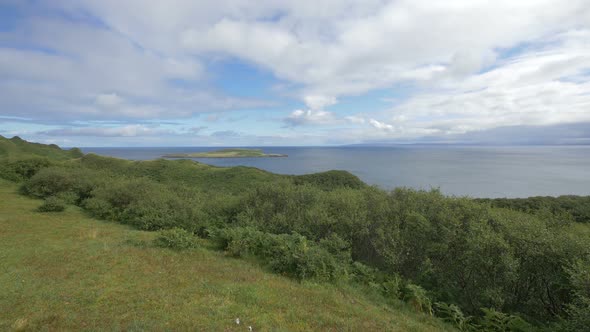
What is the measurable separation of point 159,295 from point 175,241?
5020 millimetres

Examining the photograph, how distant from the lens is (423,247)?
12227 mm

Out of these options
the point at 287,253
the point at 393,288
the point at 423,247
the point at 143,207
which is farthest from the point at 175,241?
the point at 423,247

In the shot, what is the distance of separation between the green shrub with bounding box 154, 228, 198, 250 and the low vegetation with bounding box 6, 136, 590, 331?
0.09 m

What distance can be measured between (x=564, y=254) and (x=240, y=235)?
12.7 m

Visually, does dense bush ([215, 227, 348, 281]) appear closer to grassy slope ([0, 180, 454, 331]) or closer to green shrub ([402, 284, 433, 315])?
grassy slope ([0, 180, 454, 331])

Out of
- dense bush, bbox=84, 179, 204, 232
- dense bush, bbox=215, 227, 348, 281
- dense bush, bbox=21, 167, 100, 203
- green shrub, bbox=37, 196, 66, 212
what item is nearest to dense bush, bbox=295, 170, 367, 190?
dense bush, bbox=21, 167, 100, 203

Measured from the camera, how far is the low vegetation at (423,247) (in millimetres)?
9156

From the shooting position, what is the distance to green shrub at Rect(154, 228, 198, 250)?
13.1 meters

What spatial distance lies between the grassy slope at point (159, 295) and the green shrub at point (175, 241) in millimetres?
499

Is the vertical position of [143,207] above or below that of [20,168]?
below

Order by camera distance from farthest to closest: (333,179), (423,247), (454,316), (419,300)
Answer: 1. (333,179)
2. (423,247)
3. (419,300)
4. (454,316)

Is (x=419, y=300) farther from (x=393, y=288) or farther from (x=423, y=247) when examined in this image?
(x=423, y=247)

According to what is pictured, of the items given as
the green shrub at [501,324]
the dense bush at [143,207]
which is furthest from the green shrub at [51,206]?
the green shrub at [501,324]

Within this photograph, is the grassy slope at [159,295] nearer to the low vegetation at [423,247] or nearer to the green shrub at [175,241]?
the green shrub at [175,241]
